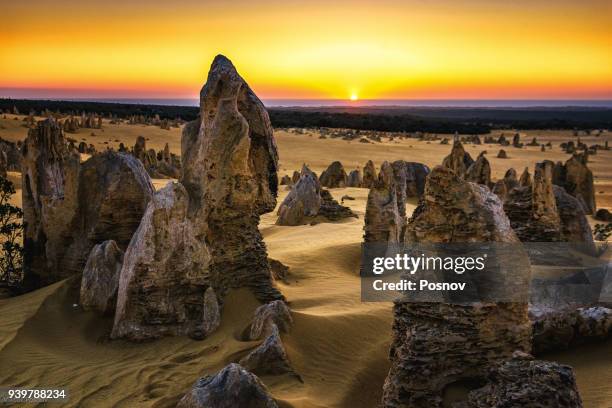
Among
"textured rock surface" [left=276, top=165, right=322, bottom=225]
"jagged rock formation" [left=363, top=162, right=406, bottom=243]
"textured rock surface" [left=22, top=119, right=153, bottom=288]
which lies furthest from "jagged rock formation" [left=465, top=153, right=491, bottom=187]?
"textured rock surface" [left=22, top=119, right=153, bottom=288]

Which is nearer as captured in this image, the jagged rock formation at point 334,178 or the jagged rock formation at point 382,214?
the jagged rock formation at point 382,214

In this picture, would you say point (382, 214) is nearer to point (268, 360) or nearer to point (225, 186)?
point (225, 186)

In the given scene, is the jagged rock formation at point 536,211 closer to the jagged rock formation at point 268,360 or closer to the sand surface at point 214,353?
the sand surface at point 214,353

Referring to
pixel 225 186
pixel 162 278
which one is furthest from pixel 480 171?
pixel 162 278

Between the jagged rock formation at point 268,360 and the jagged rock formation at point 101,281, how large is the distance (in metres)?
2.44

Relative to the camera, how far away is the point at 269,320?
271 inches

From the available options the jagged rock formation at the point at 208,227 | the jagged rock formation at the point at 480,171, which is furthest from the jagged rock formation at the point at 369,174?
the jagged rock formation at the point at 208,227

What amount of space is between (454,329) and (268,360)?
2.17 metres

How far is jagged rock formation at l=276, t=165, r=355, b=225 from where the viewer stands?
647 inches

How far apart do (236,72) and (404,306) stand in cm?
438

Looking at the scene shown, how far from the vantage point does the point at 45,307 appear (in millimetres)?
7770

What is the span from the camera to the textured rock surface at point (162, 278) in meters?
6.95

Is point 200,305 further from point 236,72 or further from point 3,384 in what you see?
point 236,72

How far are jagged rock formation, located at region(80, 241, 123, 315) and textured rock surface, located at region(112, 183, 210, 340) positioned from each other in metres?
0.45
